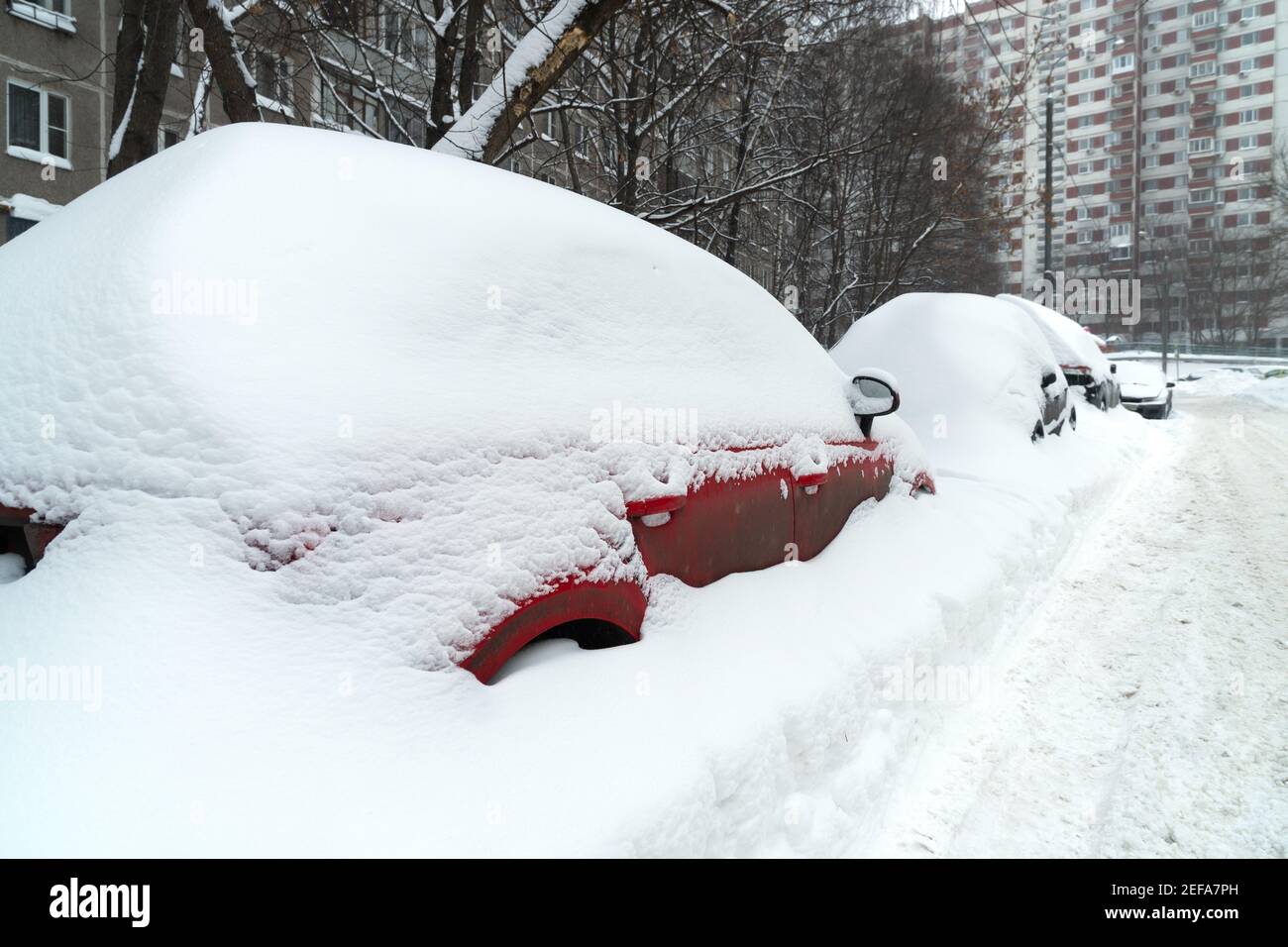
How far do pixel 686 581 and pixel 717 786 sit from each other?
26.8 inches

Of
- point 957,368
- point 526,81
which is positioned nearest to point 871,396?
point 526,81

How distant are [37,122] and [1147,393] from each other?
2435cm

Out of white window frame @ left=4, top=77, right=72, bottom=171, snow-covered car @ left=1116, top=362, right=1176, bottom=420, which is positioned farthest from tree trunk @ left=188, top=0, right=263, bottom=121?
snow-covered car @ left=1116, top=362, right=1176, bottom=420

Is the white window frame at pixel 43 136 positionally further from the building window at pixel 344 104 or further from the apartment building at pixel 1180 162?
the apartment building at pixel 1180 162

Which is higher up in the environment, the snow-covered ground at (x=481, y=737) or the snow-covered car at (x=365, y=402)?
the snow-covered car at (x=365, y=402)

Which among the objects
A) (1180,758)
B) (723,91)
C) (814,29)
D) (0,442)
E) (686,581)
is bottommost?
(1180,758)

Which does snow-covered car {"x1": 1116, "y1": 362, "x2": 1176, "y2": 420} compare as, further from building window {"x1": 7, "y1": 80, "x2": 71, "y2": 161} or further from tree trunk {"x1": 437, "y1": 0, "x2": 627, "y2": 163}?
building window {"x1": 7, "y1": 80, "x2": 71, "y2": 161}

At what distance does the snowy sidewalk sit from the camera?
2490 millimetres

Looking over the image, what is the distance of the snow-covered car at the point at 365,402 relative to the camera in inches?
64.7

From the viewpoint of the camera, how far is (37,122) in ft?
59.0

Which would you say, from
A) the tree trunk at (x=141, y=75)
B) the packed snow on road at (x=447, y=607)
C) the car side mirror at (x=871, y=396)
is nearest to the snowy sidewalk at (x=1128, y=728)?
the packed snow on road at (x=447, y=607)
